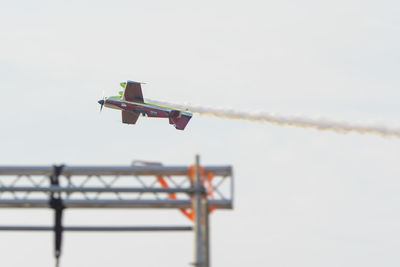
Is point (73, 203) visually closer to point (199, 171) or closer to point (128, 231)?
point (128, 231)

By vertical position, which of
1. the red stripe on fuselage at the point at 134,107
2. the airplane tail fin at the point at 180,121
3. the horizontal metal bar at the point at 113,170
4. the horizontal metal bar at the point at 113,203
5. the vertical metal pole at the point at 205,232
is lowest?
the vertical metal pole at the point at 205,232

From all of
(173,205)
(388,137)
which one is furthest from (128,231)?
(388,137)

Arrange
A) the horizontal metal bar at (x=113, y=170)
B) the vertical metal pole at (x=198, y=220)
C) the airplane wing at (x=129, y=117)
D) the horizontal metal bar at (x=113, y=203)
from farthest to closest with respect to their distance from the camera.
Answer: the airplane wing at (x=129, y=117), the horizontal metal bar at (x=113, y=203), the horizontal metal bar at (x=113, y=170), the vertical metal pole at (x=198, y=220)

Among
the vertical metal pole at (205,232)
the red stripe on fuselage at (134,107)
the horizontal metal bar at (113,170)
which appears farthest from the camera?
the red stripe on fuselage at (134,107)

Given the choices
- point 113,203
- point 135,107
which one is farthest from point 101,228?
point 135,107

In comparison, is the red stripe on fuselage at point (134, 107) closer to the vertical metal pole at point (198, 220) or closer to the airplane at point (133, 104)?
the airplane at point (133, 104)

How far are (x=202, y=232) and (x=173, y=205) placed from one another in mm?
1421

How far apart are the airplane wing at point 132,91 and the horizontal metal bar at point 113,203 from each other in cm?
5555

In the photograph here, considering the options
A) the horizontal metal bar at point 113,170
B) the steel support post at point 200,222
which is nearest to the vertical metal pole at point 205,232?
the steel support post at point 200,222

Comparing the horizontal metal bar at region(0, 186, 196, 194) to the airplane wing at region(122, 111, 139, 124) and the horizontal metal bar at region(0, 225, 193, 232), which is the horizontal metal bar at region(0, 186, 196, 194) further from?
the airplane wing at region(122, 111, 139, 124)

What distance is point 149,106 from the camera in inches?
3346

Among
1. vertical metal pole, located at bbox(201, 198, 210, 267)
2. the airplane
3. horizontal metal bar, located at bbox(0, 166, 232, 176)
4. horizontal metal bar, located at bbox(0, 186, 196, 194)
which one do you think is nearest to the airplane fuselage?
the airplane

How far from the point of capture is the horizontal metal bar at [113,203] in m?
28.9

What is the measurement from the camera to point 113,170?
2903cm
